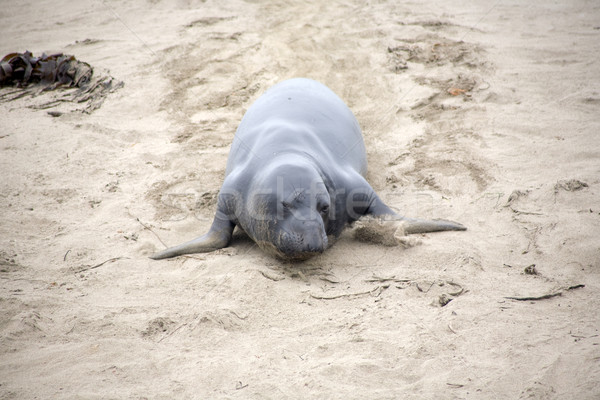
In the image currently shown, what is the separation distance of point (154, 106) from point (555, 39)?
5.16 m

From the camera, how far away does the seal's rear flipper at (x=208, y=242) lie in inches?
144

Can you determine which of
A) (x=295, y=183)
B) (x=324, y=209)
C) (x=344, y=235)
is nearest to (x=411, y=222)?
(x=344, y=235)

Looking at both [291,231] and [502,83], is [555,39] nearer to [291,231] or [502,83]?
[502,83]

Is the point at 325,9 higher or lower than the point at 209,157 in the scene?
higher

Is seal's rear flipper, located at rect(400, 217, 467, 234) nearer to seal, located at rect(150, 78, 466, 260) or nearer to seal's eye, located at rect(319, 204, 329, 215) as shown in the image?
seal, located at rect(150, 78, 466, 260)

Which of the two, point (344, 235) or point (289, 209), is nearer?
point (289, 209)

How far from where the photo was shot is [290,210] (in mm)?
3365

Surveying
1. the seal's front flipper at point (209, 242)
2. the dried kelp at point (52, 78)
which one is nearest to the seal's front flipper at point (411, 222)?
the seal's front flipper at point (209, 242)

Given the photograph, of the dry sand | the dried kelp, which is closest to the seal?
the dry sand

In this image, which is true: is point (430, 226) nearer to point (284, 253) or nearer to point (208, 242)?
point (284, 253)

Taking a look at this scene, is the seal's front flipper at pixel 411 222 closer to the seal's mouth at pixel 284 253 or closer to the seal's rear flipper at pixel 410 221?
the seal's rear flipper at pixel 410 221

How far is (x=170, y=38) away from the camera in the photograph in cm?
765

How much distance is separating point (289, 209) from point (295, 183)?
0.18 meters

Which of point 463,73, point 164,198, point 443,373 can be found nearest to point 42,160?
point 164,198
